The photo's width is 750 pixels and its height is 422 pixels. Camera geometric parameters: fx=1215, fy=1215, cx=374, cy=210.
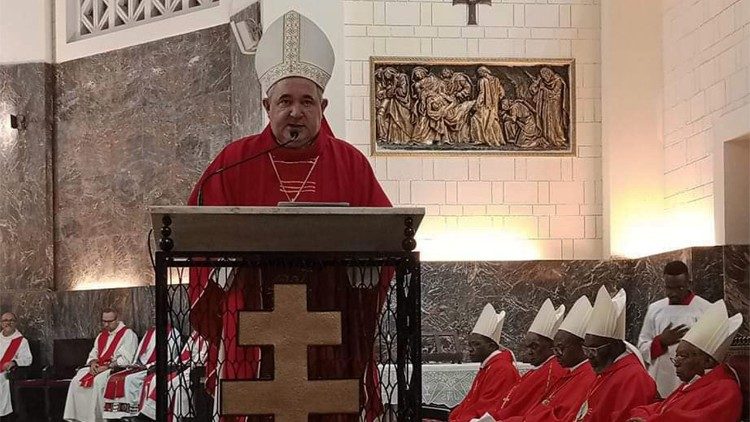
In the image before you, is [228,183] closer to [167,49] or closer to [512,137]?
[512,137]

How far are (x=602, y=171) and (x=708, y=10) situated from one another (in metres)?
2.36

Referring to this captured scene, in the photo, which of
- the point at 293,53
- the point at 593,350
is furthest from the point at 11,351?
the point at 293,53

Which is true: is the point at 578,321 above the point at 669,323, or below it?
above

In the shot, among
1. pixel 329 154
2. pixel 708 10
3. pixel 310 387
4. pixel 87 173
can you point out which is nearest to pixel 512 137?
pixel 708 10

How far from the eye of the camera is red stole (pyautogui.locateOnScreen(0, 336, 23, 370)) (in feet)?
50.8

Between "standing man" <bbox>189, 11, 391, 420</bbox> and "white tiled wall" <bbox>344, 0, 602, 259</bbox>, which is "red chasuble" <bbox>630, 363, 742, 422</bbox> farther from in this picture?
"white tiled wall" <bbox>344, 0, 602, 259</bbox>

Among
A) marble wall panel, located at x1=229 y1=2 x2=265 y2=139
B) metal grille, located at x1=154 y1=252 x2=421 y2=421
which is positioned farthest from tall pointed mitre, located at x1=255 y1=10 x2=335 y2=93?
marble wall panel, located at x1=229 y1=2 x2=265 y2=139

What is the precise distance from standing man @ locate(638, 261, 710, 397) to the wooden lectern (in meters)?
5.52

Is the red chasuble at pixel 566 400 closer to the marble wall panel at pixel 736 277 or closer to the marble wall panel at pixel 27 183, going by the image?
the marble wall panel at pixel 736 277

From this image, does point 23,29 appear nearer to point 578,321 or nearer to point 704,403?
point 578,321

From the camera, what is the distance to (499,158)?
12211 mm

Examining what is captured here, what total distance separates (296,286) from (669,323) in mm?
6370

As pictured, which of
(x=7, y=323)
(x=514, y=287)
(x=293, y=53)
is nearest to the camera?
(x=293, y=53)

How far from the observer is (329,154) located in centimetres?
426
